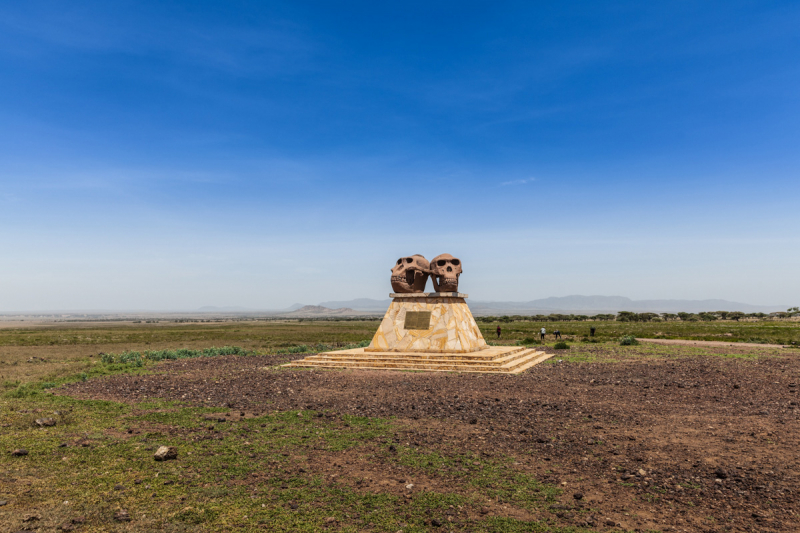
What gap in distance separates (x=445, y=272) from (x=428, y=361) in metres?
4.82

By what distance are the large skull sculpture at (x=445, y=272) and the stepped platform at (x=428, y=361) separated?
3360mm

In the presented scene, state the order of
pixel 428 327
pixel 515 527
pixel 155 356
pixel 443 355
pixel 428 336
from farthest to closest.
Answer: pixel 155 356
pixel 428 327
pixel 428 336
pixel 443 355
pixel 515 527

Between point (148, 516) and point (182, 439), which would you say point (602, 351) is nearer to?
point (182, 439)

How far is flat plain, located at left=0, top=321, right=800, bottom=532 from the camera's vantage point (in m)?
5.28

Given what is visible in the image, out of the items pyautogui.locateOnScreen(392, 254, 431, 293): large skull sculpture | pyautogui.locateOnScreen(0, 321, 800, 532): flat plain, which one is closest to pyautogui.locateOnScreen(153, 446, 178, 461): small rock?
pyautogui.locateOnScreen(0, 321, 800, 532): flat plain

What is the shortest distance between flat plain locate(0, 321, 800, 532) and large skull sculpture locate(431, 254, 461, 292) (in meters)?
7.75

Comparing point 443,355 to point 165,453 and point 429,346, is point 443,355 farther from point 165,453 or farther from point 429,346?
point 165,453

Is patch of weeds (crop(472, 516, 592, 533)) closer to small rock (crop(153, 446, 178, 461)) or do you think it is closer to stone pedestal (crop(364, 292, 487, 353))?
small rock (crop(153, 446, 178, 461))

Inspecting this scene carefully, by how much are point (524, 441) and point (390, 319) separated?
42.2 ft

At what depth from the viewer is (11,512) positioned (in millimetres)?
5199

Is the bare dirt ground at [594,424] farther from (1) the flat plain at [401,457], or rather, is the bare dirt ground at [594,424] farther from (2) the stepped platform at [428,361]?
(2) the stepped platform at [428,361]

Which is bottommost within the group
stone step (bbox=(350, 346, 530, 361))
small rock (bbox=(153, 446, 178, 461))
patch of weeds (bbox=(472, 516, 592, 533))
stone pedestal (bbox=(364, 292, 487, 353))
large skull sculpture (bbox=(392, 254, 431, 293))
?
patch of weeds (bbox=(472, 516, 592, 533))

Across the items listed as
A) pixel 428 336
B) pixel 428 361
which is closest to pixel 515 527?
pixel 428 361

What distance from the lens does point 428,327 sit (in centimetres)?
1986
